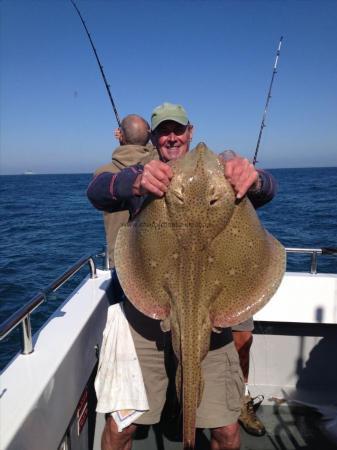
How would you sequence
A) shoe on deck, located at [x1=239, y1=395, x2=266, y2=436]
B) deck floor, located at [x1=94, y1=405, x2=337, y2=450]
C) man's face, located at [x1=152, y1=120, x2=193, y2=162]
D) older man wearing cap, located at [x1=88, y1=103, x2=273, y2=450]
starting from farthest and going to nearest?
1. shoe on deck, located at [x1=239, y1=395, x2=266, y2=436]
2. deck floor, located at [x1=94, y1=405, x2=337, y2=450]
3. man's face, located at [x1=152, y1=120, x2=193, y2=162]
4. older man wearing cap, located at [x1=88, y1=103, x2=273, y2=450]

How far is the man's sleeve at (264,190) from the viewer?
2.49 m

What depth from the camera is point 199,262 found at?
2.14 meters

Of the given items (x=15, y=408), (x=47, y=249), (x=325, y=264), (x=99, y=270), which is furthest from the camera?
(x=47, y=249)

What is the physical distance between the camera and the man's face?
2929mm

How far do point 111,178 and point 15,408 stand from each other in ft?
5.08

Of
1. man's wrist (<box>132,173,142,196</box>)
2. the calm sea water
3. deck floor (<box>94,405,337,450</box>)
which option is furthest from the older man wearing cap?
the calm sea water

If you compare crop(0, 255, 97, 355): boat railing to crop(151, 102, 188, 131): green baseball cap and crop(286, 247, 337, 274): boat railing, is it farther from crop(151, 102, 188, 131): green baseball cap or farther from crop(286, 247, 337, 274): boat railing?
crop(286, 247, 337, 274): boat railing

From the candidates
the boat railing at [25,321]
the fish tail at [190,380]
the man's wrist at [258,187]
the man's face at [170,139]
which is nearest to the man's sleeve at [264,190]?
the man's wrist at [258,187]

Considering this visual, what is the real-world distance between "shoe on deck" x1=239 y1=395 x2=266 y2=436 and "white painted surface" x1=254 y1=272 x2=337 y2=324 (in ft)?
3.03

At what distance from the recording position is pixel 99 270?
4.45 metres

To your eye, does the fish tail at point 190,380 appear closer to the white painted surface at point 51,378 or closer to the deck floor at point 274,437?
the white painted surface at point 51,378

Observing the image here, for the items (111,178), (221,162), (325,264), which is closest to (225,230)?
(221,162)

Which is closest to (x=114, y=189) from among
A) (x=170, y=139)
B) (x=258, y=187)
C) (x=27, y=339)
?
(x=170, y=139)

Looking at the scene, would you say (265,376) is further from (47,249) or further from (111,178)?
(47,249)
